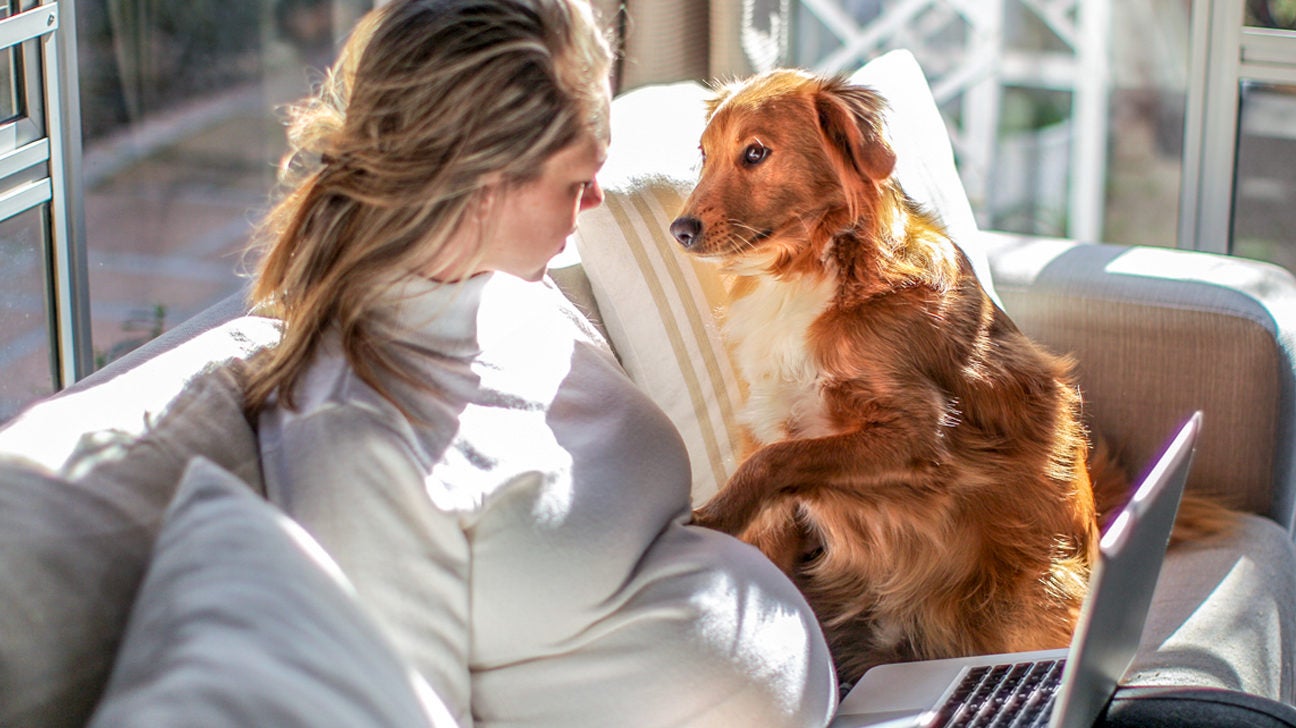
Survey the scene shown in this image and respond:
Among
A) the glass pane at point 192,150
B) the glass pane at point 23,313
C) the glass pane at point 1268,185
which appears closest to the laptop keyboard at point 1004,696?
the glass pane at point 23,313

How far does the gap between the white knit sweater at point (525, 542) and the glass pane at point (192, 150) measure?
2916 mm

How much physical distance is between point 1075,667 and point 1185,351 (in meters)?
1.25

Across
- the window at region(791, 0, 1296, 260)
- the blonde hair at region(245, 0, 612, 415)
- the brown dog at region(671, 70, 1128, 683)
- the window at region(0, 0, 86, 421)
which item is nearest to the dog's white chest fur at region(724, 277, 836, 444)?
the brown dog at region(671, 70, 1128, 683)

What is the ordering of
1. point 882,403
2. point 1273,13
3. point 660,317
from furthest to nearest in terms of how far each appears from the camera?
point 1273,13, point 660,317, point 882,403

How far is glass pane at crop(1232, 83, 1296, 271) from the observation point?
380cm

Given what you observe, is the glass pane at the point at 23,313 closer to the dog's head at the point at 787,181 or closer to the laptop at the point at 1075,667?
the dog's head at the point at 787,181

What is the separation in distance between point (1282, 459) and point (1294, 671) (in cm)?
41

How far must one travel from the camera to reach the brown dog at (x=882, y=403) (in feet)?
5.01

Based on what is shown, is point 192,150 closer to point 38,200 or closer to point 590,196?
point 38,200

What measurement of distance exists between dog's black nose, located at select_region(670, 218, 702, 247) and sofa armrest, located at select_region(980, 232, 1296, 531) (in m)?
0.87

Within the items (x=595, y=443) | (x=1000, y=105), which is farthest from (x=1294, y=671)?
(x=1000, y=105)

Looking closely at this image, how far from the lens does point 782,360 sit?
1615mm

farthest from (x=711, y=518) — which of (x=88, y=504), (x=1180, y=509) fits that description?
(x=1180, y=509)

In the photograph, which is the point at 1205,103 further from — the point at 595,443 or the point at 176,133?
the point at 176,133
